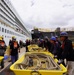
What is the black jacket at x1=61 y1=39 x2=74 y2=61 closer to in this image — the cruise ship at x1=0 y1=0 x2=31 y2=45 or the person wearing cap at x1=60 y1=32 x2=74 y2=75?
the person wearing cap at x1=60 y1=32 x2=74 y2=75

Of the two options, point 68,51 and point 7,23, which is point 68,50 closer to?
point 68,51

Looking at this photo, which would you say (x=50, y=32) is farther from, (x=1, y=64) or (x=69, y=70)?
(x=69, y=70)

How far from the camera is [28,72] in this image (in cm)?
489

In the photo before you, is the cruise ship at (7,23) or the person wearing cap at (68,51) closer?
the person wearing cap at (68,51)

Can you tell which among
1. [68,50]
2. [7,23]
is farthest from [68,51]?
[7,23]

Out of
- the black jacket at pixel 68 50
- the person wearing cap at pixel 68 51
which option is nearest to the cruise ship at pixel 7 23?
the person wearing cap at pixel 68 51

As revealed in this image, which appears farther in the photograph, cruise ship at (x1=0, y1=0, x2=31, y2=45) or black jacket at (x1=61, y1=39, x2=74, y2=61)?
cruise ship at (x1=0, y1=0, x2=31, y2=45)

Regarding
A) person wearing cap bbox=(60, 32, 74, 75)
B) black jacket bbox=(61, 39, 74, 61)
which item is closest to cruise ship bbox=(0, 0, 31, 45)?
person wearing cap bbox=(60, 32, 74, 75)

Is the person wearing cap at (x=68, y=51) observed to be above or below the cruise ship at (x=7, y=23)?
below

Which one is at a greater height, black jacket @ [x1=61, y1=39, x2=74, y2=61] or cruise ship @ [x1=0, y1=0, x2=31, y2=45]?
cruise ship @ [x1=0, y1=0, x2=31, y2=45]

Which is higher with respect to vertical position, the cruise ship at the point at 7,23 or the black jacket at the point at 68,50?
the cruise ship at the point at 7,23

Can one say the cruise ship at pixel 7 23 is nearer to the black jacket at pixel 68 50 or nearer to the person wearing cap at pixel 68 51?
the person wearing cap at pixel 68 51

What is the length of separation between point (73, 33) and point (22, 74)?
32.5 metres

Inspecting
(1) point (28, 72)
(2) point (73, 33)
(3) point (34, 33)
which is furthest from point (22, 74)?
(2) point (73, 33)
